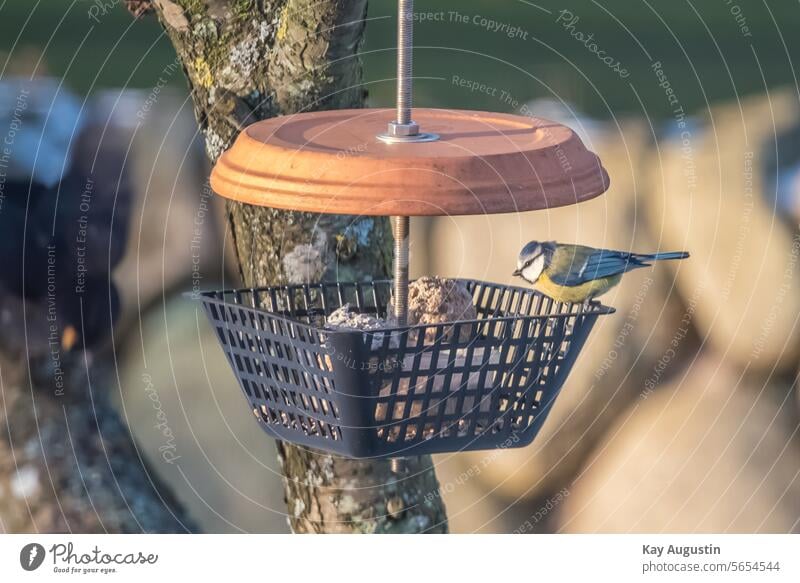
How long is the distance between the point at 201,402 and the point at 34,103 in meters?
0.74

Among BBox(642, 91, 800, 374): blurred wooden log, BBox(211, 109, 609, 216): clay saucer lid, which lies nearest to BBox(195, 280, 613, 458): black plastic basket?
BBox(211, 109, 609, 216): clay saucer lid

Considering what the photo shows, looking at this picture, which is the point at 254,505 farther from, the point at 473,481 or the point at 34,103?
the point at 34,103

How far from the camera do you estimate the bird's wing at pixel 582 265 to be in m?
1.90

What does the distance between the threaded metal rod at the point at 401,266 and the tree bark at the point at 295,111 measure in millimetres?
552

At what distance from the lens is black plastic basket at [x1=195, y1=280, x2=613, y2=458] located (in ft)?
5.48

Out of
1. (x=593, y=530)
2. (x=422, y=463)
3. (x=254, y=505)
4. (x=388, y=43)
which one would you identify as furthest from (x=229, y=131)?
(x=593, y=530)

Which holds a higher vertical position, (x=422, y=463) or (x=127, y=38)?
(x=127, y=38)

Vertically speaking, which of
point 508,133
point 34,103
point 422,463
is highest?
point 34,103

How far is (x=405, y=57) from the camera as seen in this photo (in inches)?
→ 66.6

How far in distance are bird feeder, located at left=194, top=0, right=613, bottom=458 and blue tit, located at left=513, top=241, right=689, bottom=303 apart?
4cm

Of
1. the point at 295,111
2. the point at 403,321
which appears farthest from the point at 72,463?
the point at 403,321

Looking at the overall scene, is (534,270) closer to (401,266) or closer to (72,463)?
(401,266)

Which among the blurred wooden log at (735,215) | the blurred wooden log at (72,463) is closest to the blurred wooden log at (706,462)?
the blurred wooden log at (735,215)

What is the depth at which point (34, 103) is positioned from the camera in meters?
2.82
